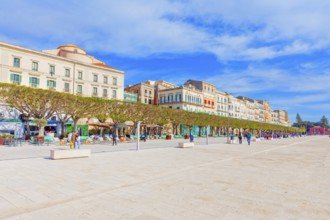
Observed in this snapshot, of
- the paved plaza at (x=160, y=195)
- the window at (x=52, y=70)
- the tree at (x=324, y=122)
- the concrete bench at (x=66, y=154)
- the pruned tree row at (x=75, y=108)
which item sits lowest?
the paved plaza at (x=160, y=195)

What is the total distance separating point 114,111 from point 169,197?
3065 cm

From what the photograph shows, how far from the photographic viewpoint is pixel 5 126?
3153 centimetres

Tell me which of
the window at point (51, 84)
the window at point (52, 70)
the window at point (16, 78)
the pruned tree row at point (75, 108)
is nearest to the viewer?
the pruned tree row at point (75, 108)

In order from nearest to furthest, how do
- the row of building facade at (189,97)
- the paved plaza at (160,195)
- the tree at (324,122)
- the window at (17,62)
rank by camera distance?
the paved plaza at (160,195)
the window at (17,62)
the row of building facade at (189,97)
the tree at (324,122)

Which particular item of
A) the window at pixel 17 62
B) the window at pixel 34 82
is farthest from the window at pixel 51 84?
the window at pixel 17 62

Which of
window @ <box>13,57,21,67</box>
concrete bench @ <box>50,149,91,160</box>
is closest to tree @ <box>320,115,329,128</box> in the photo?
window @ <box>13,57,21,67</box>

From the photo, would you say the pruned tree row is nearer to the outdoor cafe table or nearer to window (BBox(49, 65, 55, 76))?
the outdoor cafe table

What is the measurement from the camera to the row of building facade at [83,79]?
3906 cm

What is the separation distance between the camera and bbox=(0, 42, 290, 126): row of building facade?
39.1 meters

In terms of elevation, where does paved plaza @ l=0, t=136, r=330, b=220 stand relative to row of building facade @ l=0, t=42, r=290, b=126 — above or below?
below

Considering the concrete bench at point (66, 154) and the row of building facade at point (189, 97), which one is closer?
the concrete bench at point (66, 154)

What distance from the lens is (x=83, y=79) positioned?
47.9 metres

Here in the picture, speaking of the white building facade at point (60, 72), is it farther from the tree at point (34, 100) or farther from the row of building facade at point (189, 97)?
the row of building facade at point (189, 97)

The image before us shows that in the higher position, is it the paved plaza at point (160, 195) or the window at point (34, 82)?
the window at point (34, 82)
